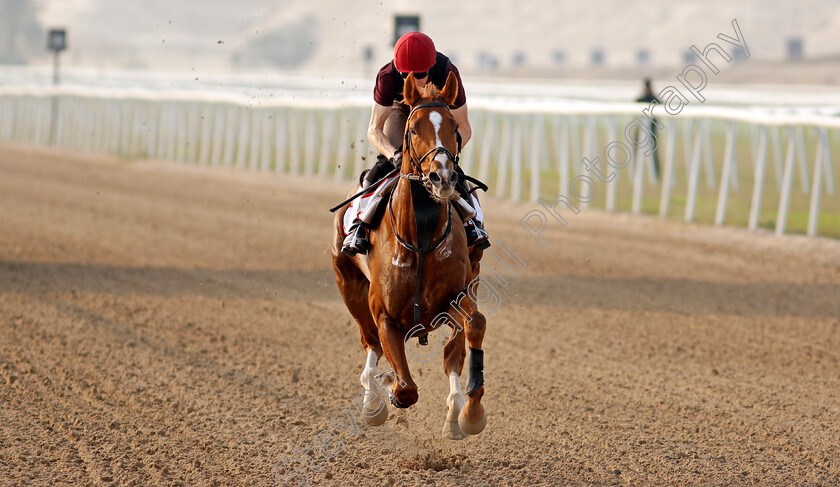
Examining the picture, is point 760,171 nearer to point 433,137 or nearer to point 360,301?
point 360,301

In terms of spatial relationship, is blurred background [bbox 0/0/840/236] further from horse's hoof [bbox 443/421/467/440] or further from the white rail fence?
horse's hoof [bbox 443/421/467/440]

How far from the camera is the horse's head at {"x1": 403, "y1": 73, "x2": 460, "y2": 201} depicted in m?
4.04

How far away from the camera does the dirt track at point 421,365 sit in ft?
16.4

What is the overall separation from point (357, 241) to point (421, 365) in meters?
2.21

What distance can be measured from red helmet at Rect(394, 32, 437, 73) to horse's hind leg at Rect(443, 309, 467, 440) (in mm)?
1283

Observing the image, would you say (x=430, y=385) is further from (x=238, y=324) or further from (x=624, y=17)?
(x=624, y=17)

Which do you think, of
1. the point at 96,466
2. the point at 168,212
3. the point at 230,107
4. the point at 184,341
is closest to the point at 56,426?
the point at 96,466

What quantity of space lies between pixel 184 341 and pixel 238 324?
702 mm

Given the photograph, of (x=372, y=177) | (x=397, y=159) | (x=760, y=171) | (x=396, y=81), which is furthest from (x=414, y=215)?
(x=760, y=171)

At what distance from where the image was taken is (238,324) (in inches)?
318

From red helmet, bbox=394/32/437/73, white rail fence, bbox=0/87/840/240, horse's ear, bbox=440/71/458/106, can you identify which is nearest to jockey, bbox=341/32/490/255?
red helmet, bbox=394/32/437/73

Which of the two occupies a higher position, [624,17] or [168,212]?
[624,17]

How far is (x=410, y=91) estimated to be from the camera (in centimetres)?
445

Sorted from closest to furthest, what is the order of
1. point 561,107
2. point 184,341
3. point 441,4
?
point 184,341
point 561,107
point 441,4
